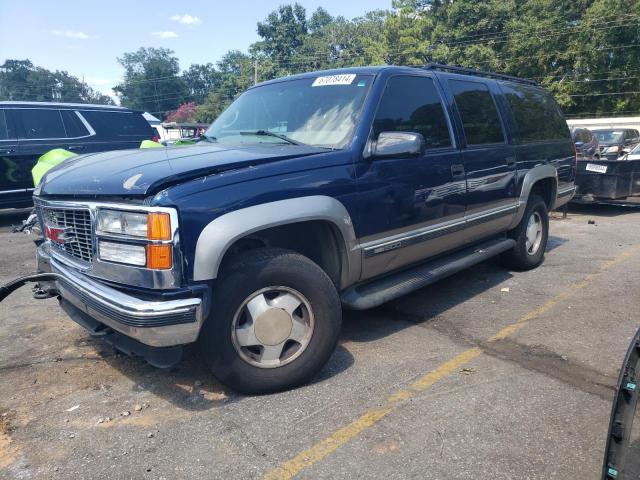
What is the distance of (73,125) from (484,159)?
7.52 m

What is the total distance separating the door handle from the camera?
13.2ft

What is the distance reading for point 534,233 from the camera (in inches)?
226

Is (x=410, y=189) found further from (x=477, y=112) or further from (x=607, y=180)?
(x=607, y=180)

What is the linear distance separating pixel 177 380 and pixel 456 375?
1817 millimetres

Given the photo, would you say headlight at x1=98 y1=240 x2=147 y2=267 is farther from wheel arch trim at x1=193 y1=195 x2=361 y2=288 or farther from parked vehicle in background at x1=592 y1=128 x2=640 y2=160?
parked vehicle in background at x1=592 y1=128 x2=640 y2=160

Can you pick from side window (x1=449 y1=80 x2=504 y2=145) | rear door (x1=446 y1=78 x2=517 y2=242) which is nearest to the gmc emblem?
rear door (x1=446 y1=78 x2=517 y2=242)

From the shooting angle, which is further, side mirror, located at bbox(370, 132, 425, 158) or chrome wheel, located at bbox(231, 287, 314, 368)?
side mirror, located at bbox(370, 132, 425, 158)

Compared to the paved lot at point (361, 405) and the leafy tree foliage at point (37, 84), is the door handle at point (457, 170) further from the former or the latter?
the leafy tree foliage at point (37, 84)

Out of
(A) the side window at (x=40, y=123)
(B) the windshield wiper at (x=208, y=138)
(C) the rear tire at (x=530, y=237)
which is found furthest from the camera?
(A) the side window at (x=40, y=123)

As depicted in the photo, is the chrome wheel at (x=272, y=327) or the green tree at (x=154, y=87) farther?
the green tree at (x=154, y=87)

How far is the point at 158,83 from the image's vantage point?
9162 cm

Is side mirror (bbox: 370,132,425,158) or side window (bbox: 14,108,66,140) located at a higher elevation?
side window (bbox: 14,108,66,140)

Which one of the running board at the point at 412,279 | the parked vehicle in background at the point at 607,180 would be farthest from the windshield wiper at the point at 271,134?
the parked vehicle in background at the point at 607,180

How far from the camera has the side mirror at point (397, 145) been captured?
3.24 metres
